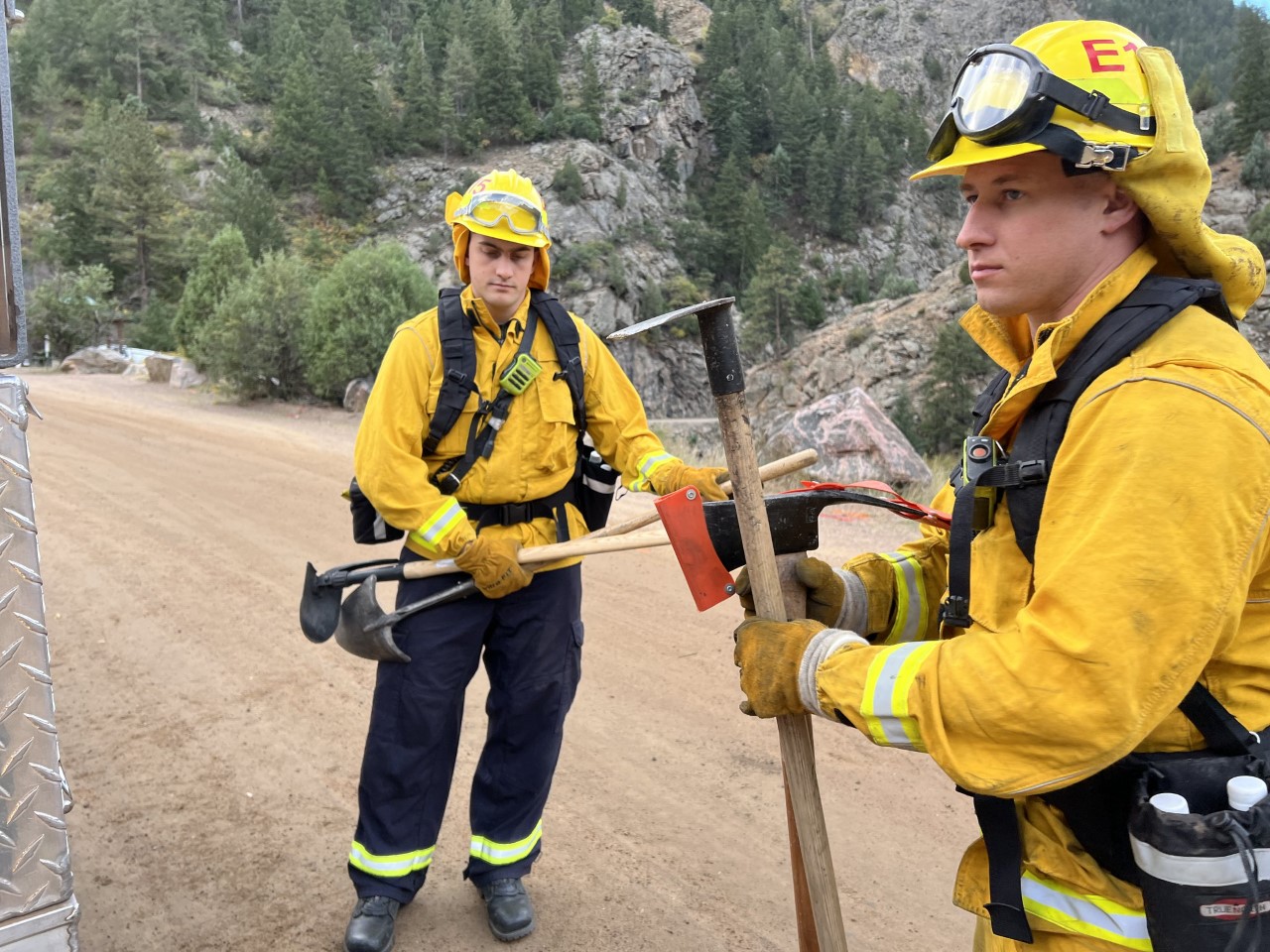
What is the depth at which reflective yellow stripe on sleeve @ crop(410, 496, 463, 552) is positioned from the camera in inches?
116

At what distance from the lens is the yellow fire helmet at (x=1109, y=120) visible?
4.84ft

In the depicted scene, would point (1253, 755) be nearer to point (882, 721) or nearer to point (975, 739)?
point (975, 739)

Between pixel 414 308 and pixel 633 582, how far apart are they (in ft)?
40.3

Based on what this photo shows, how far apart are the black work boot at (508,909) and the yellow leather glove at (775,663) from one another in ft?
5.70

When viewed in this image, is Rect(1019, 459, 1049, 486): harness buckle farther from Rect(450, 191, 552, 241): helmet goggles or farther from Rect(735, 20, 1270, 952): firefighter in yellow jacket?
Rect(450, 191, 552, 241): helmet goggles

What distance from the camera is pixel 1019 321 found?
191 centimetres

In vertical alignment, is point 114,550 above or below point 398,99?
below

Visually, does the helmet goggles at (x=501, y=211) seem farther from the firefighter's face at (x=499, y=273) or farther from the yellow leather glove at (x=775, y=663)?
the yellow leather glove at (x=775, y=663)

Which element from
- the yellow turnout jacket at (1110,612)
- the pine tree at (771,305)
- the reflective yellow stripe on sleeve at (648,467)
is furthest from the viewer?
the pine tree at (771,305)

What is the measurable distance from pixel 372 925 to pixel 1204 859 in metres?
2.47

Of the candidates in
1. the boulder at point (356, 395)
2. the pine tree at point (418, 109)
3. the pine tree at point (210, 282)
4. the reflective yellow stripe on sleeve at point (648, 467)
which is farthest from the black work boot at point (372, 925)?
the pine tree at point (418, 109)

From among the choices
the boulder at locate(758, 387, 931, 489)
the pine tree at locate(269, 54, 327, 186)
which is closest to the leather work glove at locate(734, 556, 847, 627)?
the boulder at locate(758, 387, 931, 489)

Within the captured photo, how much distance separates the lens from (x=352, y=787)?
4.02 m

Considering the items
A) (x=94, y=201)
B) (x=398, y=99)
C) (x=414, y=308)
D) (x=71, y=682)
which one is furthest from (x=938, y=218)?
(x=71, y=682)
